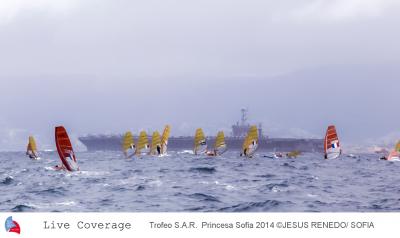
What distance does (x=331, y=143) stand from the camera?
65375 millimetres

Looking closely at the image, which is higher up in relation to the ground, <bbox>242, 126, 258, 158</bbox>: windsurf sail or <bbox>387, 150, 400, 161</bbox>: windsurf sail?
<bbox>242, 126, 258, 158</bbox>: windsurf sail

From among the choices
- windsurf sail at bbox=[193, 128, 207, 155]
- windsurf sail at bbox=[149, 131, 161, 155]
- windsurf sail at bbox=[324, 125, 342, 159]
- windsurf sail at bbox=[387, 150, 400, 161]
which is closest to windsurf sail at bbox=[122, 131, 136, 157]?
windsurf sail at bbox=[149, 131, 161, 155]

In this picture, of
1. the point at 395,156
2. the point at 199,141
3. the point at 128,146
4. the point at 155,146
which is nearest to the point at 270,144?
the point at 199,141

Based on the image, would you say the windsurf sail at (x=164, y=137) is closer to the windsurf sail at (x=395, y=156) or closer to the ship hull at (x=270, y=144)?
the windsurf sail at (x=395, y=156)

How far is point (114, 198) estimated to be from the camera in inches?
1010

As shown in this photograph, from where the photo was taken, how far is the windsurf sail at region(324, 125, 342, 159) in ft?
210
